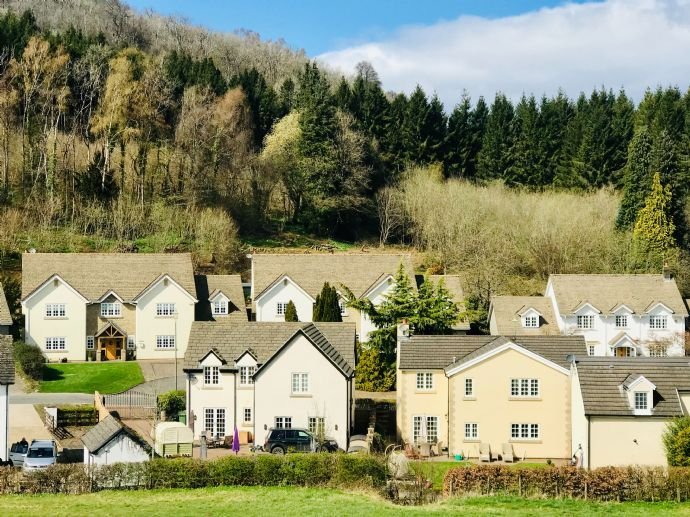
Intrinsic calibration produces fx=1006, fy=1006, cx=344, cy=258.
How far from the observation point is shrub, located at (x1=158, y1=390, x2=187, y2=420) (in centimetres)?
4666

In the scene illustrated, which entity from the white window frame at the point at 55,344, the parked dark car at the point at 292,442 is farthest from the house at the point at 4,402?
the white window frame at the point at 55,344

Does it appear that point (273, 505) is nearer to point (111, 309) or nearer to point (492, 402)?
point (492, 402)

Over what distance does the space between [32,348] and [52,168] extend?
25.3m

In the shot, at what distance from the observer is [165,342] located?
6222cm

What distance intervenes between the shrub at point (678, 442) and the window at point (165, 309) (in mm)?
33250

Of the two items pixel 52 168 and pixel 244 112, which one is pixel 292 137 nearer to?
pixel 244 112

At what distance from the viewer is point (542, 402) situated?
42.7 meters

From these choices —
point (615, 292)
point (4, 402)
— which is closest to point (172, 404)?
point (4, 402)

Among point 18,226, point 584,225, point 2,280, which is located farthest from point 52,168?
point 584,225

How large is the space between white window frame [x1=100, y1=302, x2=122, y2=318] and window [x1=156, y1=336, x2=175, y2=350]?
2871 mm

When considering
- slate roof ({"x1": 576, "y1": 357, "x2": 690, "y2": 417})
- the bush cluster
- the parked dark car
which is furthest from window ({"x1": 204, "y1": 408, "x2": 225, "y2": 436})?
slate roof ({"x1": 576, "y1": 357, "x2": 690, "y2": 417})

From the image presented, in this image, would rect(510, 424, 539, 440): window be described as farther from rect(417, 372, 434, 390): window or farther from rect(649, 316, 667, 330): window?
rect(649, 316, 667, 330): window

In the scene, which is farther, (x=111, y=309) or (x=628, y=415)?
(x=111, y=309)

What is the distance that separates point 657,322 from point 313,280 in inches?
862
